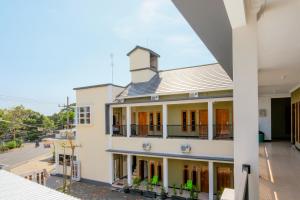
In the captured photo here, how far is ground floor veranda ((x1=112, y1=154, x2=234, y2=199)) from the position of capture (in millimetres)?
10523

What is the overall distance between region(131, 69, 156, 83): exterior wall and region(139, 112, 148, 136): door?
2638 millimetres

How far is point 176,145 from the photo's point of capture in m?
10.9

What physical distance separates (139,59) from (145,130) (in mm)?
5537

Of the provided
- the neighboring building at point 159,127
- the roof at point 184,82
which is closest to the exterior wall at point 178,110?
the neighboring building at point 159,127

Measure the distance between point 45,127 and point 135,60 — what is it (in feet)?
89.6

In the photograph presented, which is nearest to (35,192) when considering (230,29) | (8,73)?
(230,29)

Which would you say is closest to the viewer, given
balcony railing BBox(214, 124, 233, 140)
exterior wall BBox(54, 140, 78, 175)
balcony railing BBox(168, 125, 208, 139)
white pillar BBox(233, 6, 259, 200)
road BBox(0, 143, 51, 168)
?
white pillar BBox(233, 6, 259, 200)

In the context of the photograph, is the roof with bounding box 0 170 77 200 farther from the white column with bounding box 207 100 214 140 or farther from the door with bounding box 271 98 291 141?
the door with bounding box 271 98 291 141

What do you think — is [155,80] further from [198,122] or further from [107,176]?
[107,176]

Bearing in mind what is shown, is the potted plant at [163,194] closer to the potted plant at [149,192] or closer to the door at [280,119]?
the potted plant at [149,192]

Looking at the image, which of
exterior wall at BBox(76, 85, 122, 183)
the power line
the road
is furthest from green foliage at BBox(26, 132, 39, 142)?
exterior wall at BBox(76, 85, 122, 183)

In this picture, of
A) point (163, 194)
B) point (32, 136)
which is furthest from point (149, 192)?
point (32, 136)

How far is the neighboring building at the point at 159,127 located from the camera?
10500 mm

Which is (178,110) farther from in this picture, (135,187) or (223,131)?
(135,187)
